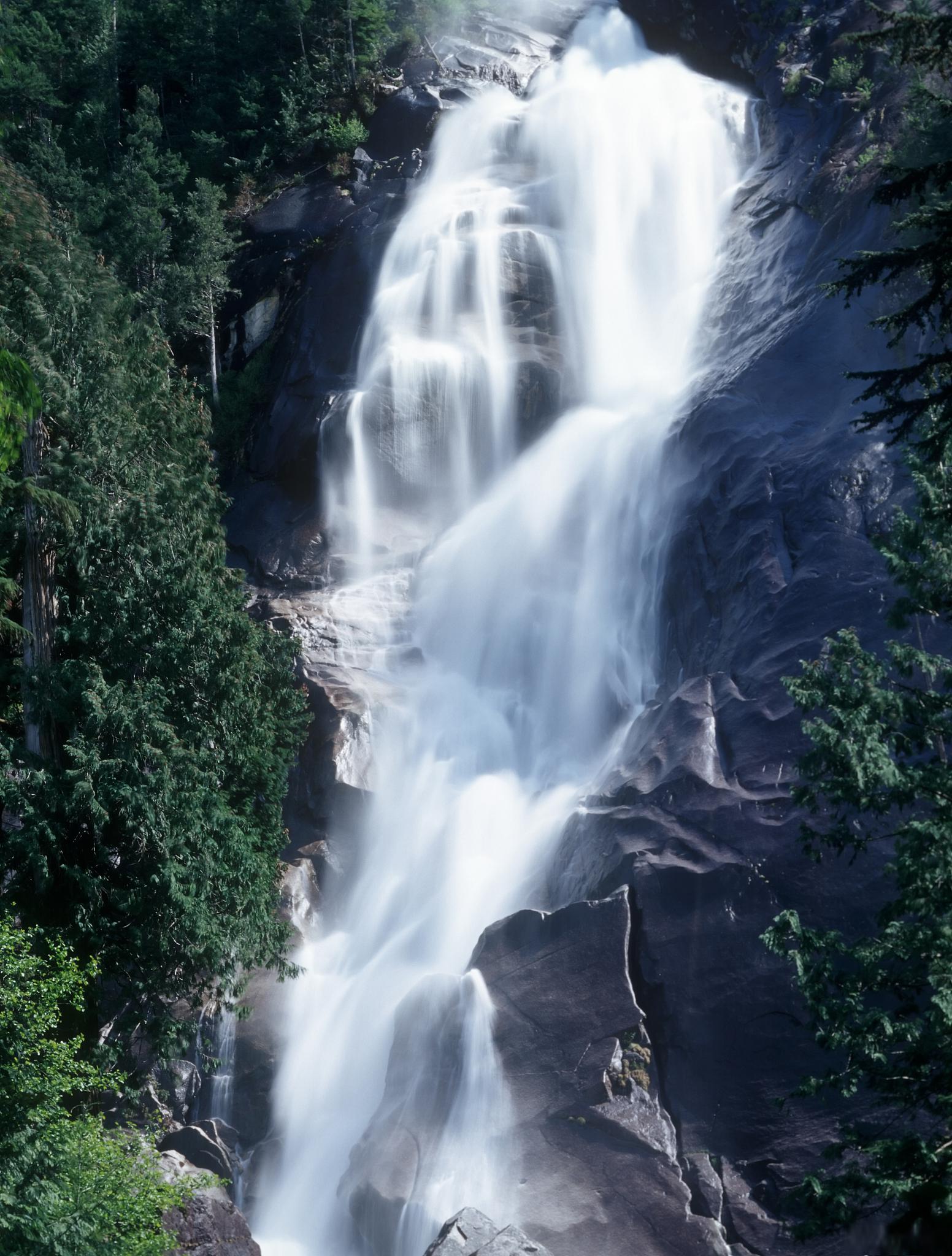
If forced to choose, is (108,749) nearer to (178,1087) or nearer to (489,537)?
(178,1087)

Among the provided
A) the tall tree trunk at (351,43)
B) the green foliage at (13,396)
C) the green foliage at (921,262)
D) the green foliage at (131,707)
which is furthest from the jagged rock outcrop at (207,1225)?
the tall tree trunk at (351,43)

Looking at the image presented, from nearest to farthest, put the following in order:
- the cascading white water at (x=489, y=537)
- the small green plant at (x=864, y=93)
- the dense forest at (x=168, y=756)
Result: the dense forest at (x=168, y=756) < the cascading white water at (x=489, y=537) < the small green plant at (x=864, y=93)

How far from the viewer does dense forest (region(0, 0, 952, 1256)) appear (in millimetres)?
9492

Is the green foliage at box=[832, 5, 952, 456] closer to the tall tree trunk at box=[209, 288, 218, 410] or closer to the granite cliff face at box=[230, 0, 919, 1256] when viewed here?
the granite cliff face at box=[230, 0, 919, 1256]

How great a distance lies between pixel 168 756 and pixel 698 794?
7642mm

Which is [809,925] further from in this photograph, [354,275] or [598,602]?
[354,275]

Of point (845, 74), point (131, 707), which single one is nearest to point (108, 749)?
point (131, 707)

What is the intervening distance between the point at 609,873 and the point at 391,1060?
429 centimetres

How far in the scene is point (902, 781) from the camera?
9.81 m

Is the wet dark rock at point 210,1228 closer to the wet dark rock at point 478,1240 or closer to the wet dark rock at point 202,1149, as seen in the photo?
the wet dark rock at point 202,1149

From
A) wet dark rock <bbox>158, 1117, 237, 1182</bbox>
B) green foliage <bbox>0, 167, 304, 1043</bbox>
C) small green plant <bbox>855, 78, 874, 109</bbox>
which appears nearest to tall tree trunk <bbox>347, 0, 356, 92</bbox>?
small green plant <bbox>855, 78, 874, 109</bbox>

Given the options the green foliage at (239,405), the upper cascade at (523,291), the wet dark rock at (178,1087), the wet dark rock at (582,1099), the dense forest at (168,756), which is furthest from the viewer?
the green foliage at (239,405)

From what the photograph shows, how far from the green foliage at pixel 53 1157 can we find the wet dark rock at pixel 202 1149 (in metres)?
5.49

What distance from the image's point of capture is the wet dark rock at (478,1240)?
12.5 metres
